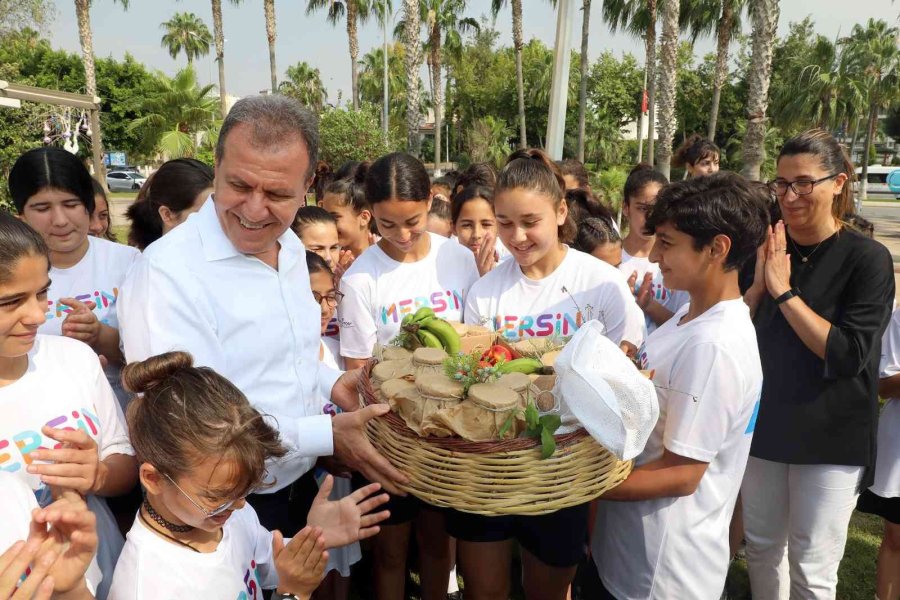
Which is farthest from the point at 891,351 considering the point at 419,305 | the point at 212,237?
the point at 212,237

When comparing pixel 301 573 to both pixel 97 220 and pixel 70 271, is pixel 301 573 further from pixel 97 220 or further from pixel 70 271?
pixel 97 220

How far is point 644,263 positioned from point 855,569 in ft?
7.44

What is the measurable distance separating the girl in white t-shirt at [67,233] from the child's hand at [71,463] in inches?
45.8

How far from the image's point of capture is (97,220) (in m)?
3.79

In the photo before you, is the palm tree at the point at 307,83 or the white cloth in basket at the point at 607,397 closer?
the white cloth in basket at the point at 607,397

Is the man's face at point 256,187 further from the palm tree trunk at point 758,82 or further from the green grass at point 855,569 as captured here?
the palm tree trunk at point 758,82

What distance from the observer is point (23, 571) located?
1345 mm

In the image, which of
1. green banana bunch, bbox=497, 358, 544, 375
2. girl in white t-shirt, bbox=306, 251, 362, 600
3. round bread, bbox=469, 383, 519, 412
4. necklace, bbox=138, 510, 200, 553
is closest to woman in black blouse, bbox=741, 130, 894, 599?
green banana bunch, bbox=497, 358, 544, 375

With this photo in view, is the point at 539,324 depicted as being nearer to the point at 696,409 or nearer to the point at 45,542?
the point at 696,409

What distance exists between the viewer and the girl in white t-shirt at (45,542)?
1347mm

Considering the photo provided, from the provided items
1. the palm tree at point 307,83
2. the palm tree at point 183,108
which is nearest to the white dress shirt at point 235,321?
the palm tree at point 183,108

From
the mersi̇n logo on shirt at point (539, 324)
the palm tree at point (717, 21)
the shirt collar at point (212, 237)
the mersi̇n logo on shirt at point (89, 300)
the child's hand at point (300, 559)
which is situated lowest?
the child's hand at point (300, 559)

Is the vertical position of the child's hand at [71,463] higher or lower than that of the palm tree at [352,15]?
lower

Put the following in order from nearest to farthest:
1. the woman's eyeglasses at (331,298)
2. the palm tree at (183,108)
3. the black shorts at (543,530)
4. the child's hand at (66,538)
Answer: the child's hand at (66,538)
the black shorts at (543,530)
the woman's eyeglasses at (331,298)
the palm tree at (183,108)
